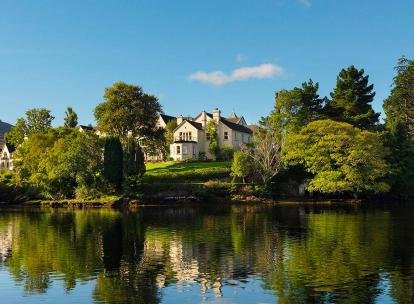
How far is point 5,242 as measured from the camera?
34375 millimetres

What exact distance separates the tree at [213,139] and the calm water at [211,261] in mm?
53895

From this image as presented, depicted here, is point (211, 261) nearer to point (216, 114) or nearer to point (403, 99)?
point (216, 114)

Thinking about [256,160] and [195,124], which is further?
[195,124]

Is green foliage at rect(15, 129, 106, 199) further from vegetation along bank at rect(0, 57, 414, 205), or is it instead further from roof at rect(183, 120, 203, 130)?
roof at rect(183, 120, 203, 130)

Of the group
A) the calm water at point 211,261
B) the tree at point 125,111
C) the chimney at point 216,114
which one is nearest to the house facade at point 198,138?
the chimney at point 216,114

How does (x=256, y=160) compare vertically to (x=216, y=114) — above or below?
below

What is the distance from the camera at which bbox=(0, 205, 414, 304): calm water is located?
19.3 metres

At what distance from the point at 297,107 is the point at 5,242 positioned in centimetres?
6127

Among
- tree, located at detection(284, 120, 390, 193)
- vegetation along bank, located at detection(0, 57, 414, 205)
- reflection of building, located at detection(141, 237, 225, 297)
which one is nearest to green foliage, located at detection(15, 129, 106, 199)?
vegetation along bank, located at detection(0, 57, 414, 205)

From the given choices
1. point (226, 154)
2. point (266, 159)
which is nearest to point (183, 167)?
point (226, 154)

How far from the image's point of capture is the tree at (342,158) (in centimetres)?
6762

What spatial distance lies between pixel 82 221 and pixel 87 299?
30.8 m

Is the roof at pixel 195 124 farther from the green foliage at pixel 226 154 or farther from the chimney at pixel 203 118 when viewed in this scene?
the green foliage at pixel 226 154

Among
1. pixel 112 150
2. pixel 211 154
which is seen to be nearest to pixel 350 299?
pixel 112 150
